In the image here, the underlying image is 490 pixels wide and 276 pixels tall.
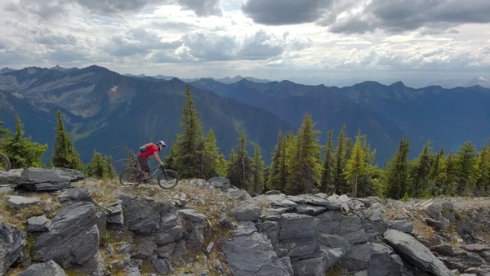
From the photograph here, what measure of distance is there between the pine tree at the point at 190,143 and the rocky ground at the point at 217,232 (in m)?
10.8

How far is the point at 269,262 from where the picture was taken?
1566 centimetres

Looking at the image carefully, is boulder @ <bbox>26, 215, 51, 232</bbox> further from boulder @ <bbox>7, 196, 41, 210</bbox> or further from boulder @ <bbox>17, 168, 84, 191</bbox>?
boulder @ <bbox>17, 168, 84, 191</bbox>

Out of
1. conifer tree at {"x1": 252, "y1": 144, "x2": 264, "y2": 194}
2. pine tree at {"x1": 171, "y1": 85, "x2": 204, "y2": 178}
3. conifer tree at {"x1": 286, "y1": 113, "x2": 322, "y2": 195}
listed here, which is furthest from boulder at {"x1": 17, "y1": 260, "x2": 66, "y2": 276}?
conifer tree at {"x1": 252, "y1": 144, "x2": 264, "y2": 194}

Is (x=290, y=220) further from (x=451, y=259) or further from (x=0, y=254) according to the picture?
(x=0, y=254)

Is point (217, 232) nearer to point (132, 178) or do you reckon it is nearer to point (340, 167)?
point (132, 178)

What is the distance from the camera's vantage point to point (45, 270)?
33.4ft

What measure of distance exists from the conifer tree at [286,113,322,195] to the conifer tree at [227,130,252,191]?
737 cm

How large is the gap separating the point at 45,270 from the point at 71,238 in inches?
66.3

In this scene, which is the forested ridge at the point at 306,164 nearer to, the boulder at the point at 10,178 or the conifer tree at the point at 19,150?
the conifer tree at the point at 19,150

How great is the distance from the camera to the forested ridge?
33625mm

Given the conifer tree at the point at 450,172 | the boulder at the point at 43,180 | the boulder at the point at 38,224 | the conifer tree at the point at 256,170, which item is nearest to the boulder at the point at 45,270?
the boulder at the point at 38,224

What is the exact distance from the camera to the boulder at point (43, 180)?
13.6 meters

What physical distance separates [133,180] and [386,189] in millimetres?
47073

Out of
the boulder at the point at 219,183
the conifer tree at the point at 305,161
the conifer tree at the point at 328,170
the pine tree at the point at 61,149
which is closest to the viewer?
the boulder at the point at 219,183
